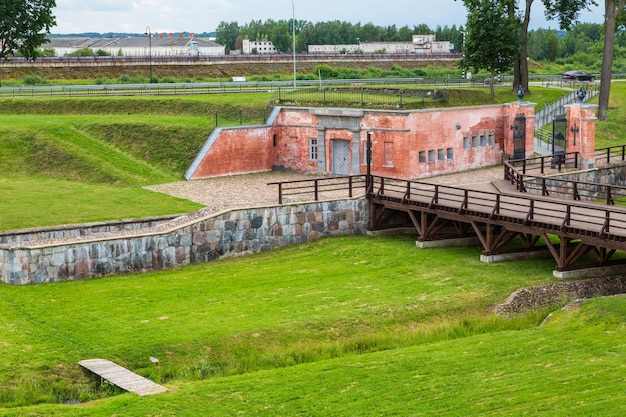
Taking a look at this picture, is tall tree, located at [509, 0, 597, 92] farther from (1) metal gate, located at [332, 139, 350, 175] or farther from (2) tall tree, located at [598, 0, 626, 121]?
(1) metal gate, located at [332, 139, 350, 175]

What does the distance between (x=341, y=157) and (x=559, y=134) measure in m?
10.2

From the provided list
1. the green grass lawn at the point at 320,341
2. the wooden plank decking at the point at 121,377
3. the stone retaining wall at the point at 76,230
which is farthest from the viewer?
the stone retaining wall at the point at 76,230

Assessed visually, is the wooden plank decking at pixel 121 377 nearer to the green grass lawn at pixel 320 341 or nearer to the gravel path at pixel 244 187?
the green grass lawn at pixel 320 341

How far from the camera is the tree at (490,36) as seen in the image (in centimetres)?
6019

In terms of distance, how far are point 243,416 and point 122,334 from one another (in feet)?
21.3

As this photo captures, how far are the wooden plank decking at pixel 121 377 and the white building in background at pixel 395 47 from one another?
423 feet

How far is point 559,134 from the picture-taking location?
162ft

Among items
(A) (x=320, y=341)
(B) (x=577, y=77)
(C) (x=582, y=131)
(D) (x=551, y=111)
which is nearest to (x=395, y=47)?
(B) (x=577, y=77)

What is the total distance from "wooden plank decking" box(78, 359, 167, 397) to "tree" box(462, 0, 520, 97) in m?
38.7

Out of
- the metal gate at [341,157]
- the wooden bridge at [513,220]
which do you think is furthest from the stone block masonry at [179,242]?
the metal gate at [341,157]

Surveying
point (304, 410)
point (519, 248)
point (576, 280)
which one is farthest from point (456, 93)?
point (304, 410)

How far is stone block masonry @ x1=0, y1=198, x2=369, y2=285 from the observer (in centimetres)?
3184

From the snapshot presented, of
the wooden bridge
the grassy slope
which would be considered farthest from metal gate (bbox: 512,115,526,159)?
the grassy slope

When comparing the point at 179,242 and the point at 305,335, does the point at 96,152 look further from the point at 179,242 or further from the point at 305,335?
the point at 305,335
